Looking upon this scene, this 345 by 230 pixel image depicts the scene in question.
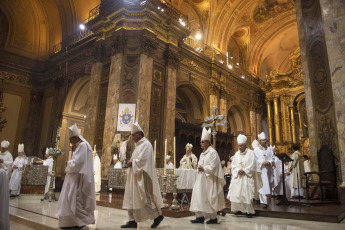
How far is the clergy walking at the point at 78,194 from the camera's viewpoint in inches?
133

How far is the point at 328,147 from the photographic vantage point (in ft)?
23.3

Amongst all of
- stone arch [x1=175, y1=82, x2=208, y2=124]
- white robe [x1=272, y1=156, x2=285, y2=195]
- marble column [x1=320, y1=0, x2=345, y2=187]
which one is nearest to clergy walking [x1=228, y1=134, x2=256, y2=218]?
marble column [x1=320, y1=0, x2=345, y2=187]

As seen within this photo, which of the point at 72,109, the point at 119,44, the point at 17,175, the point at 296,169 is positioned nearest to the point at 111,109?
the point at 119,44

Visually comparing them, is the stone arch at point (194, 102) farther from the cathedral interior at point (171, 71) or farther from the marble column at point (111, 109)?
the marble column at point (111, 109)

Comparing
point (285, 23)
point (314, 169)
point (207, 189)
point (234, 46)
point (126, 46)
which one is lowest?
point (207, 189)

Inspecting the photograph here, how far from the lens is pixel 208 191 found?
4367mm

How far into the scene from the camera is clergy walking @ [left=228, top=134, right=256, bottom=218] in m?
5.00

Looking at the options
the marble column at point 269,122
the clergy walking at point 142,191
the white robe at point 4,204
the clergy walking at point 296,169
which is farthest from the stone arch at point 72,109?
the marble column at point 269,122

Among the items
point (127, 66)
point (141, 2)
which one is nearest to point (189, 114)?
point (127, 66)

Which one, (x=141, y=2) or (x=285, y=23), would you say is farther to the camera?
(x=285, y=23)

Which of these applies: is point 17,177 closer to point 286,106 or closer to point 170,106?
point 170,106

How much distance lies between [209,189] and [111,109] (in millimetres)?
7220

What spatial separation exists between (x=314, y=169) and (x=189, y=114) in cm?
885

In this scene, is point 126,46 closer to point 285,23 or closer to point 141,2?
point 141,2
